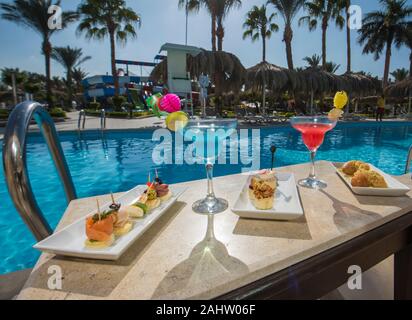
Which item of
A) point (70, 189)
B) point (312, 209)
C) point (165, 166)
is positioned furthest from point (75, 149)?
point (312, 209)

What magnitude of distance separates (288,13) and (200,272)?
21720mm

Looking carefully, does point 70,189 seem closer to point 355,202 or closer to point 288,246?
point 288,246

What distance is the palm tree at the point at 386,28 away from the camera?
79.7ft

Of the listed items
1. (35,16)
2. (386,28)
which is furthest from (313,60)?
(35,16)

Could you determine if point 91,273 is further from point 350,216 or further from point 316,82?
point 316,82

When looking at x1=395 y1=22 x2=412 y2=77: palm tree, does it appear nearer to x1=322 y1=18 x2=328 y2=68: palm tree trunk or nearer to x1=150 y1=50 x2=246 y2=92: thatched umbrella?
x1=322 y1=18 x2=328 y2=68: palm tree trunk

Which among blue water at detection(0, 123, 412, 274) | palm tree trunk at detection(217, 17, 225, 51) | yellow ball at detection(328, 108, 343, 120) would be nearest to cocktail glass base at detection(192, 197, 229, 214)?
yellow ball at detection(328, 108, 343, 120)

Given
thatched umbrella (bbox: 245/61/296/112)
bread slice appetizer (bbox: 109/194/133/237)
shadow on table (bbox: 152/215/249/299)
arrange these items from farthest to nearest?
1. thatched umbrella (bbox: 245/61/296/112)
2. bread slice appetizer (bbox: 109/194/133/237)
3. shadow on table (bbox: 152/215/249/299)

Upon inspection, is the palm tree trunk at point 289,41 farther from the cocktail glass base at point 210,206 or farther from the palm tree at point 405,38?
the cocktail glass base at point 210,206

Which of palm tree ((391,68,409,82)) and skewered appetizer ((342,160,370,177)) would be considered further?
palm tree ((391,68,409,82))

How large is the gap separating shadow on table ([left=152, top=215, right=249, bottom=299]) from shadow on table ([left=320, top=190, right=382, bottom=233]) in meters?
0.43

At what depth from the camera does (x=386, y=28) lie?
2497 cm

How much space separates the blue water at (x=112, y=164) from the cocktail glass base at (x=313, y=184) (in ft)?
8.07

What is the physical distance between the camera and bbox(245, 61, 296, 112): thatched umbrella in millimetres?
14914
